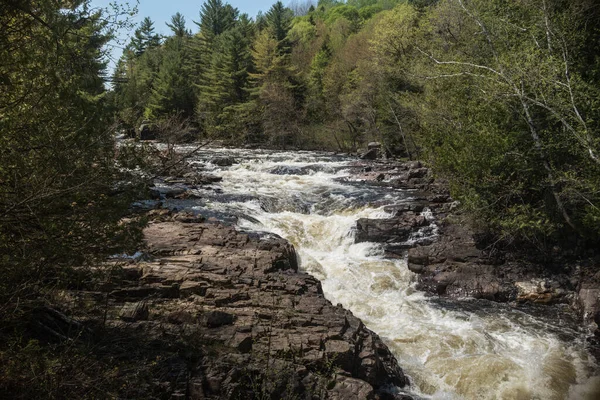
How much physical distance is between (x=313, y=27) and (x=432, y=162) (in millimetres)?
58562

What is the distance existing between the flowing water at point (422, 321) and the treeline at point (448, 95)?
2.76m

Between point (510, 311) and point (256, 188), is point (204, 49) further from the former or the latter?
point (510, 311)

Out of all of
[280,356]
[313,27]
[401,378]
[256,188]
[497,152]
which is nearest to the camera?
[280,356]

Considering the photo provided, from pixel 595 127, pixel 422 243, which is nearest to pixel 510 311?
pixel 422 243

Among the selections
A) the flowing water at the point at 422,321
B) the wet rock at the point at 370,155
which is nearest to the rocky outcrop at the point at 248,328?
the flowing water at the point at 422,321

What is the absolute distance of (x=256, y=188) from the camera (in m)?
18.3

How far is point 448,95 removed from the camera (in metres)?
14.7

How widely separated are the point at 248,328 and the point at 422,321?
445cm

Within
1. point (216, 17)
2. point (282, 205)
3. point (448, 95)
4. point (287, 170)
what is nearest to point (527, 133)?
point (448, 95)

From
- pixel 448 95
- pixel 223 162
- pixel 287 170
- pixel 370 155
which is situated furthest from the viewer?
pixel 370 155

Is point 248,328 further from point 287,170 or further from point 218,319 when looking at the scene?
point 287,170

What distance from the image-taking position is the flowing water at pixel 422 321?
21.3 feet

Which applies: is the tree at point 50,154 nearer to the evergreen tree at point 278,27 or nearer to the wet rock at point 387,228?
the wet rock at point 387,228

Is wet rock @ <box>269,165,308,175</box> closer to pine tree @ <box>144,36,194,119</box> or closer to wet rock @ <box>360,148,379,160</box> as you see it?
wet rock @ <box>360,148,379,160</box>
